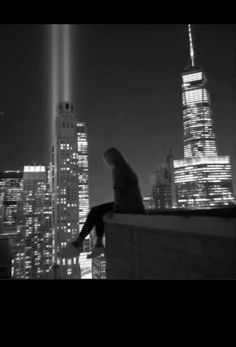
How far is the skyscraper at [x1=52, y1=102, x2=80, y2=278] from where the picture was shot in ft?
119

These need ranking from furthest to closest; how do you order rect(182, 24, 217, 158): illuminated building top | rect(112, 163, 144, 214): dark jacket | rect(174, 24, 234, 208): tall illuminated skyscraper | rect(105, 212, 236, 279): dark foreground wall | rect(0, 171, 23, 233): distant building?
rect(182, 24, 217, 158): illuminated building top → rect(0, 171, 23, 233): distant building → rect(174, 24, 234, 208): tall illuminated skyscraper → rect(112, 163, 144, 214): dark jacket → rect(105, 212, 236, 279): dark foreground wall

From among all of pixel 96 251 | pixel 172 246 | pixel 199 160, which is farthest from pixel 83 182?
pixel 172 246

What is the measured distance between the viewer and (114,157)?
2.88 metres

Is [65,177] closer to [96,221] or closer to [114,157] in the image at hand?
[96,221]

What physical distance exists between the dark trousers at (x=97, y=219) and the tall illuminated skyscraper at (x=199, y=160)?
24178 millimetres

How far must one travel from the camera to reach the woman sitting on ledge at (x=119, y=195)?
279 cm

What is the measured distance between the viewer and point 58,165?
1452 inches

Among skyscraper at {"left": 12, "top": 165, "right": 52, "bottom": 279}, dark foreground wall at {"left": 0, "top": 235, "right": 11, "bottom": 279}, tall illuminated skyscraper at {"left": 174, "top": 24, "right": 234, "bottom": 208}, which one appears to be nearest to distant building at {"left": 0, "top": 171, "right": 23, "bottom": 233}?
skyscraper at {"left": 12, "top": 165, "right": 52, "bottom": 279}

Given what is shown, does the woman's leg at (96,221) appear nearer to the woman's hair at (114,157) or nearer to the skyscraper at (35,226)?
the woman's hair at (114,157)

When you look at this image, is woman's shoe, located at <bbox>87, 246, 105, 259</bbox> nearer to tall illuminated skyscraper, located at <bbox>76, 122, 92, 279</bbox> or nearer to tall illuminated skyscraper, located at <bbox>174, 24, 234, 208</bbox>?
tall illuminated skyscraper, located at <bbox>174, 24, 234, 208</bbox>

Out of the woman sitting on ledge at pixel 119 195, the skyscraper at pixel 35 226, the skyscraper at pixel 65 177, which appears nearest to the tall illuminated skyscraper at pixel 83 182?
the skyscraper at pixel 65 177

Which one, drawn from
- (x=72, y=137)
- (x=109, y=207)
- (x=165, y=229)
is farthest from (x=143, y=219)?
(x=72, y=137)
